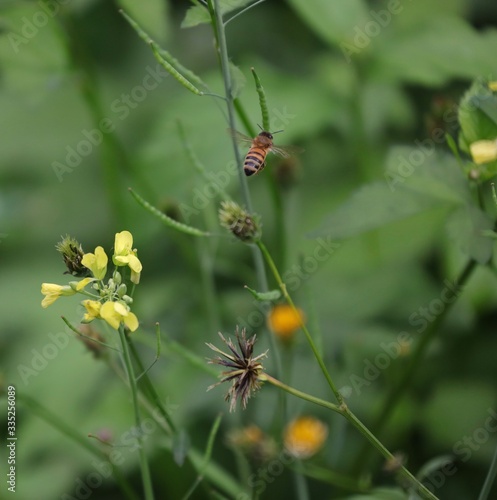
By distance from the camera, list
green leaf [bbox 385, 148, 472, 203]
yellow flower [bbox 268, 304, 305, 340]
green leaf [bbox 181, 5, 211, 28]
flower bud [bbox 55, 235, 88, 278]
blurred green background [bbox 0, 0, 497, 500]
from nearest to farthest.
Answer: flower bud [bbox 55, 235, 88, 278], green leaf [bbox 181, 5, 211, 28], green leaf [bbox 385, 148, 472, 203], yellow flower [bbox 268, 304, 305, 340], blurred green background [bbox 0, 0, 497, 500]

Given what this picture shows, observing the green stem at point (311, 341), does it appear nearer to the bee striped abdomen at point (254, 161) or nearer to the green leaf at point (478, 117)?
the bee striped abdomen at point (254, 161)

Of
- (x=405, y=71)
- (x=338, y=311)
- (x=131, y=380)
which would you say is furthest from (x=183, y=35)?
(x=131, y=380)

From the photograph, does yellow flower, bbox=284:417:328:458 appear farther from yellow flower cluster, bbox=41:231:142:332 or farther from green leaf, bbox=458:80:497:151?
green leaf, bbox=458:80:497:151

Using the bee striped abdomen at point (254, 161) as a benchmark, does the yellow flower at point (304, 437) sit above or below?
below

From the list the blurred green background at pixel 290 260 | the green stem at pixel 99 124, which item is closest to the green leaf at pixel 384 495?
the blurred green background at pixel 290 260

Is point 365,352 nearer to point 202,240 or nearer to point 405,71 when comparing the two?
point 202,240

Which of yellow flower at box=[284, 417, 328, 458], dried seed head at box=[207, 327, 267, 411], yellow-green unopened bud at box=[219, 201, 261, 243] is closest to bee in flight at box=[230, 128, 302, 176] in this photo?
yellow-green unopened bud at box=[219, 201, 261, 243]
